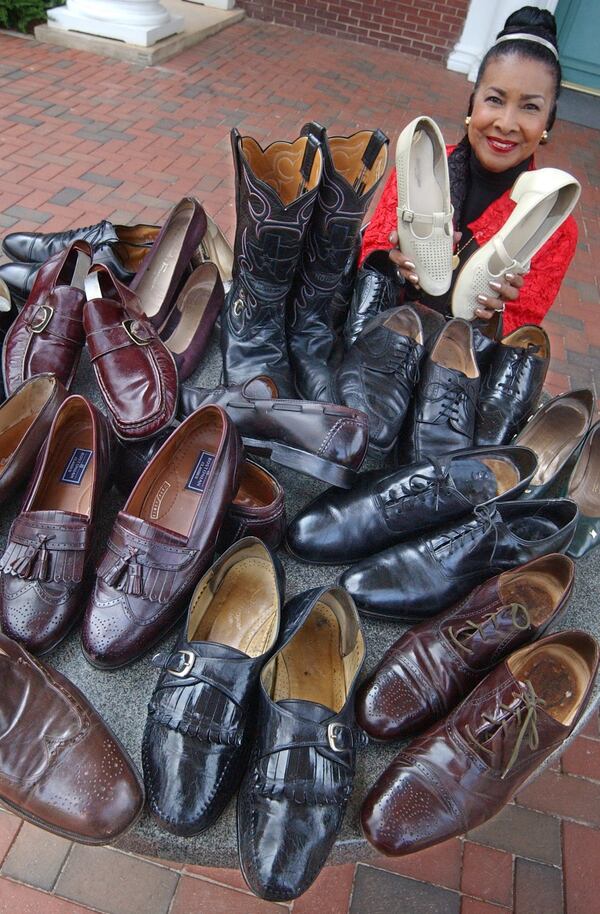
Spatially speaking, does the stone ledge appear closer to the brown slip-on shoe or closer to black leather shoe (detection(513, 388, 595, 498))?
the brown slip-on shoe

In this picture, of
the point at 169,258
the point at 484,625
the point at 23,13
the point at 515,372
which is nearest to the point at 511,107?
the point at 515,372

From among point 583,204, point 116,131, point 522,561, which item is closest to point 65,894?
point 522,561

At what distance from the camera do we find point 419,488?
1314 millimetres

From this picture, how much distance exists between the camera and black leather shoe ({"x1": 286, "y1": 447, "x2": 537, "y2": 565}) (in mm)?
1303

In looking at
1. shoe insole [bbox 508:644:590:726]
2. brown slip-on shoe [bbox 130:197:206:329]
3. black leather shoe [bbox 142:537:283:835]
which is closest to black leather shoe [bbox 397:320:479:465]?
shoe insole [bbox 508:644:590:726]

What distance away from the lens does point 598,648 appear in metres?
1.12

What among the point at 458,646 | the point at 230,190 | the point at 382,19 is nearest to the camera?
the point at 458,646

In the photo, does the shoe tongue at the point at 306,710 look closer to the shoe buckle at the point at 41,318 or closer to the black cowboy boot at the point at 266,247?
the black cowboy boot at the point at 266,247

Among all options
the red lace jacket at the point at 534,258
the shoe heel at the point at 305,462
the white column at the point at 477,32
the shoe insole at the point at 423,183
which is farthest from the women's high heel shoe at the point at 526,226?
the white column at the point at 477,32

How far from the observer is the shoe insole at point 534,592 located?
1206mm

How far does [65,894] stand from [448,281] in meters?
2.00

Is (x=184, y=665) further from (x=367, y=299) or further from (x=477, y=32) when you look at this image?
(x=477, y=32)

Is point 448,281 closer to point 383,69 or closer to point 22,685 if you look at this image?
point 22,685

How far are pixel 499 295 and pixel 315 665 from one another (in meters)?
1.13
